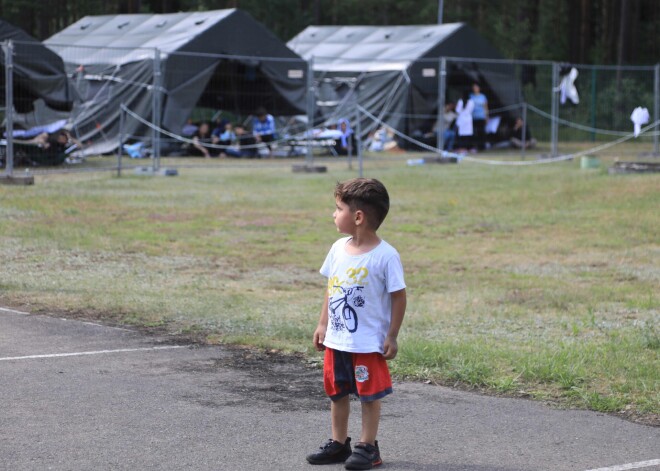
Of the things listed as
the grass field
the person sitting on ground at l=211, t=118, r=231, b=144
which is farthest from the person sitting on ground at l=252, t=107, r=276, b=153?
the grass field

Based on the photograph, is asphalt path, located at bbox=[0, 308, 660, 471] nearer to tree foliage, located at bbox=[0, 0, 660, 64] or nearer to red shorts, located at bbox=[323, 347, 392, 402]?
red shorts, located at bbox=[323, 347, 392, 402]

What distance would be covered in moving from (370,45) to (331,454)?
30271mm

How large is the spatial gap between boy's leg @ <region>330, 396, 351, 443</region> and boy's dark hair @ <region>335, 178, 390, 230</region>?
84 centimetres

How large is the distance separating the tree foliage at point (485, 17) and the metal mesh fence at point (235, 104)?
69.5 feet

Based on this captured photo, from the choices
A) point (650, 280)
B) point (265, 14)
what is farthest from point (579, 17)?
point (650, 280)

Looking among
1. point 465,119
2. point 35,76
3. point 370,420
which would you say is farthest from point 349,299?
point 465,119

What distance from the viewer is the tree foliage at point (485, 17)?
56.4 m

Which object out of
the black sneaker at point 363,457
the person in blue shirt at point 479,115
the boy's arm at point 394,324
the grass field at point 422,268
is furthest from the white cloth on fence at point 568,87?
the black sneaker at point 363,457

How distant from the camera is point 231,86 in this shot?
100 feet

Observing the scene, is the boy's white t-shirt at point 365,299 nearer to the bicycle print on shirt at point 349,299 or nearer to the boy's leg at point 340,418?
the bicycle print on shirt at point 349,299

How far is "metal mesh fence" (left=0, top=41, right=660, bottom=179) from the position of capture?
2486cm

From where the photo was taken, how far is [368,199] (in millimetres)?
4992

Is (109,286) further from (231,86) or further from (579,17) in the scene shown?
(579,17)

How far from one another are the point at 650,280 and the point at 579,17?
4905cm
